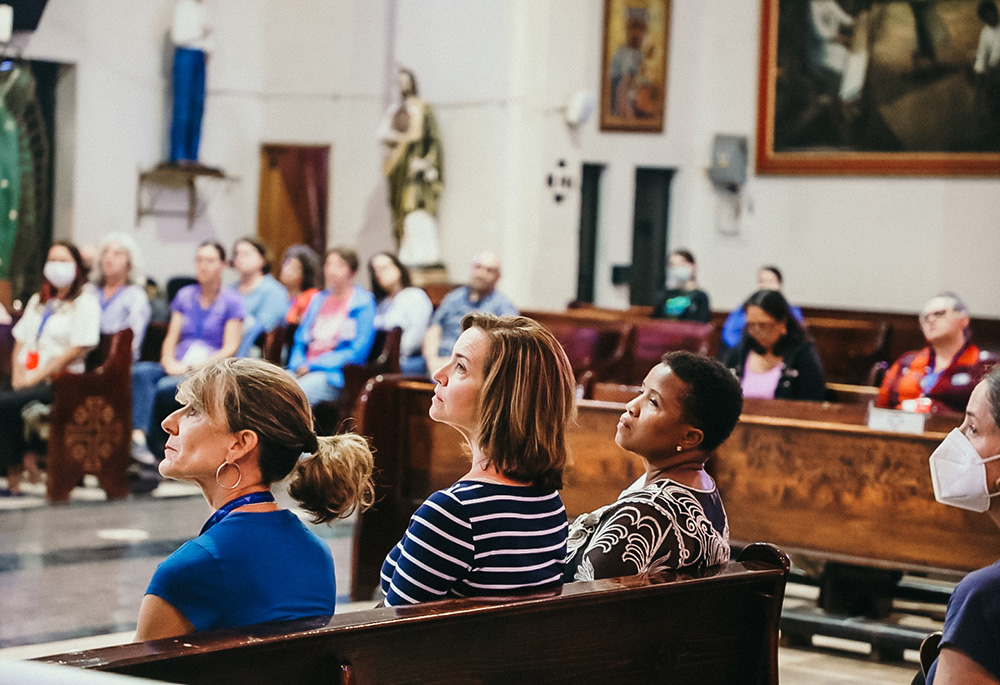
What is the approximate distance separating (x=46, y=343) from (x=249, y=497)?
5.08 m

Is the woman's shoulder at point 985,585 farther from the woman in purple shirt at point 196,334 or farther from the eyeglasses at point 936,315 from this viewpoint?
the woman in purple shirt at point 196,334

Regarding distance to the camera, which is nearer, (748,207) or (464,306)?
(464,306)

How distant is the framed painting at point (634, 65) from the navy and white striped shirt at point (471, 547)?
34.8 feet

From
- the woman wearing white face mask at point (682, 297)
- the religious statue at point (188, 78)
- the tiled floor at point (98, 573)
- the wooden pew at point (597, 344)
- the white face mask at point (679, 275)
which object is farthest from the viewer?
the religious statue at point (188, 78)

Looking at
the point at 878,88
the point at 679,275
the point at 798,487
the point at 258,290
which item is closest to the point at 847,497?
the point at 798,487

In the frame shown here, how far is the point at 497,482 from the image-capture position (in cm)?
205

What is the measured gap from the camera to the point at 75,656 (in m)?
1.36

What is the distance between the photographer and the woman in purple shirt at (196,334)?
7098 mm

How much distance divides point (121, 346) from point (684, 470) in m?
4.68

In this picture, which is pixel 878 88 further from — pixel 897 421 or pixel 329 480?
pixel 329 480

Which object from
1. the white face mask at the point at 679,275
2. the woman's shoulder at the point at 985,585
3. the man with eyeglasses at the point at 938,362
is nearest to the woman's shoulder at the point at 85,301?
the man with eyeglasses at the point at 938,362

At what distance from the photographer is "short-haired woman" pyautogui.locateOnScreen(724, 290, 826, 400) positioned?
17.7 feet

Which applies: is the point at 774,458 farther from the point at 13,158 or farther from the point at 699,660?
the point at 13,158

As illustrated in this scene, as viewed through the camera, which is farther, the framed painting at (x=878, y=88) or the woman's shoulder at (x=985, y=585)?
the framed painting at (x=878, y=88)
